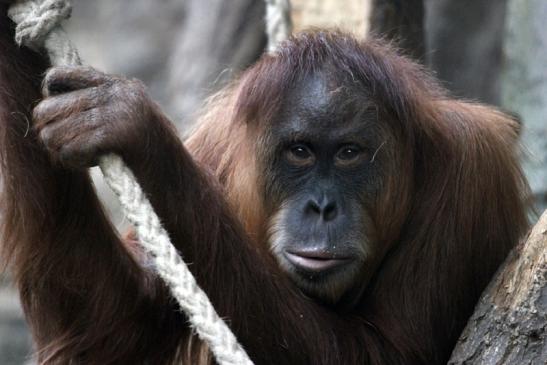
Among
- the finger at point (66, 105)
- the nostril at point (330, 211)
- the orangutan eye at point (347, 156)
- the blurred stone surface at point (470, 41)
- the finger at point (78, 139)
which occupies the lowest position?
the blurred stone surface at point (470, 41)

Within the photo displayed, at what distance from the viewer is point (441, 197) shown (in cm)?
446

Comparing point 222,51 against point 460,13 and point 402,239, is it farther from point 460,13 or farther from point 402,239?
point 402,239

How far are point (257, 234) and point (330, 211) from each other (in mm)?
436

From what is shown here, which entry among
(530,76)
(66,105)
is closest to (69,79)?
(66,105)

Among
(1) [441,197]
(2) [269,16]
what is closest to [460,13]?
(2) [269,16]

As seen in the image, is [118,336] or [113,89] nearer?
[113,89]

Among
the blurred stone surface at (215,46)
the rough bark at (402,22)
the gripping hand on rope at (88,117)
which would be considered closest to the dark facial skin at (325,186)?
the gripping hand on rope at (88,117)

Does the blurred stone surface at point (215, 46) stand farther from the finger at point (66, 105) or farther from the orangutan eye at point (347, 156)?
the finger at point (66, 105)

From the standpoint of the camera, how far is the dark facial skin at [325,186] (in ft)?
13.8

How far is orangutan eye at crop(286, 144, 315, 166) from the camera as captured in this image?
171 inches

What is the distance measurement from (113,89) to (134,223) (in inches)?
22.4

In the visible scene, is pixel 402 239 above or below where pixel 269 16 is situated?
below

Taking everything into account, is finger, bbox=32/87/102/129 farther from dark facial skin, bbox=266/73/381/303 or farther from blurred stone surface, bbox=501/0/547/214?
blurred stone surface, bbox=501/0/547/214

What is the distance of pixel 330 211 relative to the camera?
13.8 ft
